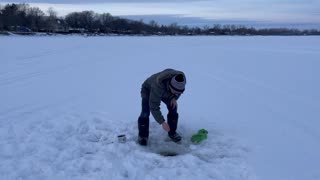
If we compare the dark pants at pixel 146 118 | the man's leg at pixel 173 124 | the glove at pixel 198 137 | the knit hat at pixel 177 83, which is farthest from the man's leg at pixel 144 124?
the knit hat at pixel 177 83

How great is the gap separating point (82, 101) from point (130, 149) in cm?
458

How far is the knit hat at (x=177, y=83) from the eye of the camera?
19.4 feet

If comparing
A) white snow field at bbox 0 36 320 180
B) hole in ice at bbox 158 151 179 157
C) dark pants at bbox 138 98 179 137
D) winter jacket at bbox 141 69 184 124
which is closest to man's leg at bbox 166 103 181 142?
dark pants at bbox 138 98 179 137

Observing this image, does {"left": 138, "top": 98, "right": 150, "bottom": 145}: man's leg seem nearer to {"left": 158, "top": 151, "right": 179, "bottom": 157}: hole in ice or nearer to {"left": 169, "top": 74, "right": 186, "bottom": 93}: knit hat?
{"left": 158, "top": 151, "right": 179, "bottom": 157}: hole in ice

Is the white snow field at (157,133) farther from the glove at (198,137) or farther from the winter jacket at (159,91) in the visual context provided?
the winter jacket at (159,91)

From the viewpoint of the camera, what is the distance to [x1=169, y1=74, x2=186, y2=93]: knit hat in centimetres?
593

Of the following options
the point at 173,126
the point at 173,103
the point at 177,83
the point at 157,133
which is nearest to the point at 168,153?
the point at 173,126

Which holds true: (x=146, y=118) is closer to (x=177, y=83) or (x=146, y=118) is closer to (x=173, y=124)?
(x=173, y=124)

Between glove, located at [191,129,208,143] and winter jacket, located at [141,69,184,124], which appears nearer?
winter jacket, located at [141,69,184,124]

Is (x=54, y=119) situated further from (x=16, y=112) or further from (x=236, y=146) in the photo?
(x=236, y=146)

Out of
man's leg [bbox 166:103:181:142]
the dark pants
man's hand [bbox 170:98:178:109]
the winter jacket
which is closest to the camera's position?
the winter jacket

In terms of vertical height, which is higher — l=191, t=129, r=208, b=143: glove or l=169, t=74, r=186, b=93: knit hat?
Result: l=169, t=74, r=186, b=93: knit hat

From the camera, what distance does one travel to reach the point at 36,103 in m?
10.6

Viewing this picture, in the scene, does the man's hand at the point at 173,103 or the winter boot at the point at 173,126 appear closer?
the man's hand at the point at 173,103
